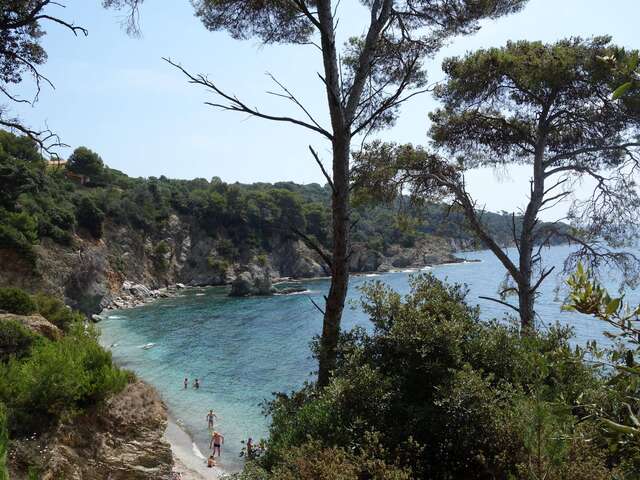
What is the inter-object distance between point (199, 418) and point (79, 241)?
97.9ft

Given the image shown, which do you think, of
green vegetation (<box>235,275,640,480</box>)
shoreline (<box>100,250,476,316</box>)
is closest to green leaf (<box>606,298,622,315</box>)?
green vegetation (<box>235,275,640,480</box>)

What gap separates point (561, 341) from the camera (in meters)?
4.71

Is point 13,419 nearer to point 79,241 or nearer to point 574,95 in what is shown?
point 574,95

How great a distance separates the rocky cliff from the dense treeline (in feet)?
3.69

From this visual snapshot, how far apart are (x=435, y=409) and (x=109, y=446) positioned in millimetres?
7633

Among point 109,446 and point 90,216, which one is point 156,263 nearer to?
point 90,216

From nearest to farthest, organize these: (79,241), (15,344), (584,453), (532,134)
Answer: (584,453) < (532,134) < (15,344) < (79,241)

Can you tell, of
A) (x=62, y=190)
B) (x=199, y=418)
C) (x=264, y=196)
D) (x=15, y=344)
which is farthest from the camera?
(x=264, y=196)

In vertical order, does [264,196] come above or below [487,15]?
above

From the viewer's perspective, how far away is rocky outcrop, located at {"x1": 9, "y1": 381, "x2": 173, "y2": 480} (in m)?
7.47

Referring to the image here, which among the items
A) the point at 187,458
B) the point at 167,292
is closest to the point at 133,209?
the point at 167,292

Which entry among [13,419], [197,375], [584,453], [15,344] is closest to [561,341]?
[584,453]

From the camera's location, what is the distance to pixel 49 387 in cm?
809

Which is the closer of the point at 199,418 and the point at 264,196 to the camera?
the point at 199,418
